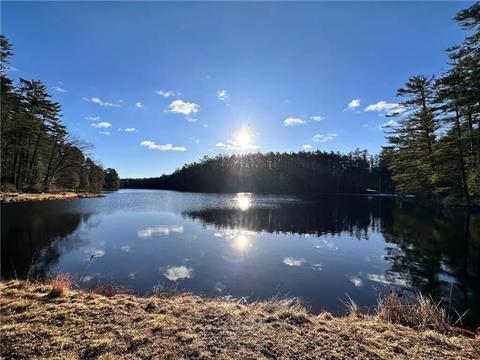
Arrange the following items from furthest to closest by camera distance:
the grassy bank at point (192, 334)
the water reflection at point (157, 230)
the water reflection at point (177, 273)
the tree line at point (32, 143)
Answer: the tree line at point (32, 143), the water reflection at point (157, 230), the water reflection at point (177, 273), the grassy bank at point (192, 334)

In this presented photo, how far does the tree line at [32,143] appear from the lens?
33.5 metres

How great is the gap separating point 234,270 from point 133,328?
19.0ft

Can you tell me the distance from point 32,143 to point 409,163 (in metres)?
55.2

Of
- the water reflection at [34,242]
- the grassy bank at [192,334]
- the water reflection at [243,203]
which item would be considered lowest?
the water reflection at [34,242]

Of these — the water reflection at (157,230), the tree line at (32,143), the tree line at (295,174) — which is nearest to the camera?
the water reflection at (157,230)

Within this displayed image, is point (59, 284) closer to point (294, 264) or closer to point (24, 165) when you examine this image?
point (294, 264)

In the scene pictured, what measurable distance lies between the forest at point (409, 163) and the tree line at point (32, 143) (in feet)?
131

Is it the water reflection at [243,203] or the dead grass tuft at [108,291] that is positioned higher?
the water reflection at [243,203]

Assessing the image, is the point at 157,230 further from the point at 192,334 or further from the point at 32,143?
the point at 32,143

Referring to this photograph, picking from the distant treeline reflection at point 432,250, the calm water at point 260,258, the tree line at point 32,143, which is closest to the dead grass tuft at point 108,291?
the calm water at point 260,258

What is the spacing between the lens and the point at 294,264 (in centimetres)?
1082

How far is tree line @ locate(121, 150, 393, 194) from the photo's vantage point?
101438 millimetres

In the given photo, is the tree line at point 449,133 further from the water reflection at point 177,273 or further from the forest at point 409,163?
the water reflection at point 177,273

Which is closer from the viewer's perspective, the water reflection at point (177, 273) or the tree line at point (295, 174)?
the water reflection at point (177, 273)
